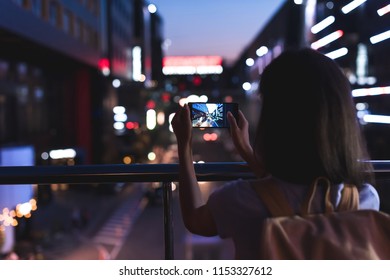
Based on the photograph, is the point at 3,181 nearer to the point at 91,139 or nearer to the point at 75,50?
the point at 75,50

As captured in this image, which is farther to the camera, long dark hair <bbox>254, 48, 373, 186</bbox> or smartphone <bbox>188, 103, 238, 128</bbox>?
smartphone <bbox>188, 103, 238, 128</bbox>

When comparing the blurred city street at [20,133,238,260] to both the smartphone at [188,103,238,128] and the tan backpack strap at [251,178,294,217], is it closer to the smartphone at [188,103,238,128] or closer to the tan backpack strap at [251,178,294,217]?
the smartphone at [188,103,238,128]

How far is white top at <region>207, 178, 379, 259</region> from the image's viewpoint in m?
1.36

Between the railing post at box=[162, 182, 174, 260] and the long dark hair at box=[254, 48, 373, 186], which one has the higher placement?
the long dark hair at box=[254, 48, 373, 186]

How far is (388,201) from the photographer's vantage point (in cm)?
194

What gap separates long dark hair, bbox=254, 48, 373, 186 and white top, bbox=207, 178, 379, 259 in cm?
4

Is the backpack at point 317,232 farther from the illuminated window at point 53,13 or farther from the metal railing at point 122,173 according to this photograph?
the illuminated window at point 53,13

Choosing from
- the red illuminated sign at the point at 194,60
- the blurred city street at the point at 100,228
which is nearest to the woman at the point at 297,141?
the blurred city street at the point at 100,228

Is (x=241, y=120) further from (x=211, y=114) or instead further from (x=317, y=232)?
(x=317, y=232)

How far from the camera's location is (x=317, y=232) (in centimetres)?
129

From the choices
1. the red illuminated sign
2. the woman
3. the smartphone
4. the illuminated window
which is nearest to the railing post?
the smartphone

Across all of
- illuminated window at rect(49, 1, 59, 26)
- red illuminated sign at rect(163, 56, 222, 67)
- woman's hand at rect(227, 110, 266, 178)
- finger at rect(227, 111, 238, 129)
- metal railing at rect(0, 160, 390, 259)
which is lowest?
metal railing at rect(0, 160, 390, 259)

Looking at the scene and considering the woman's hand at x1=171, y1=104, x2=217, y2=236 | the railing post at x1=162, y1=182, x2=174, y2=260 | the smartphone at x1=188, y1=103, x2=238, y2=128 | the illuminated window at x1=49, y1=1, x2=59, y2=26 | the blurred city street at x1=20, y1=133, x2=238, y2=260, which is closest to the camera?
the woman's hand at x1=171, y1=104, x2=217, y2=236

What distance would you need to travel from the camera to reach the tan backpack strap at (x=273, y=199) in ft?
4.29
